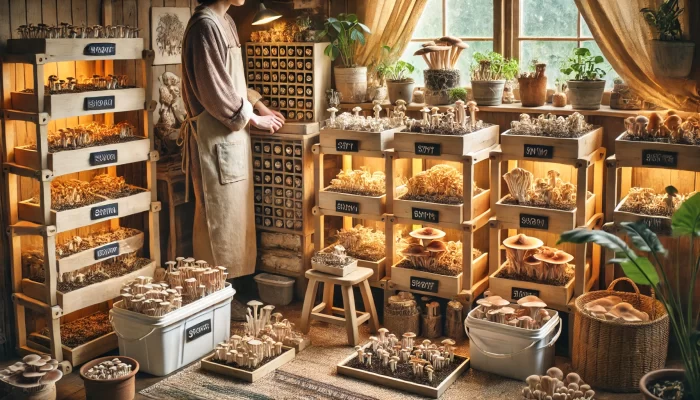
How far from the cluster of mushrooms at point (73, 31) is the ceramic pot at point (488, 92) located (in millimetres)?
2128

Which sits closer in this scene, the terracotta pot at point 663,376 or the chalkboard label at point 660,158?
the terracotta pot at point 663,376

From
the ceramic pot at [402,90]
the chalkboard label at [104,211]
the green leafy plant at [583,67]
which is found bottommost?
the chalkboard label at [104,211]

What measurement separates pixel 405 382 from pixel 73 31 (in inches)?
104

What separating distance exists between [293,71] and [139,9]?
1.07 metres

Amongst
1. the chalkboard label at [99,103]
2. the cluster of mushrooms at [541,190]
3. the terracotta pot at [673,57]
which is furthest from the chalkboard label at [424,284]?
the chalkboard label at [99,103]

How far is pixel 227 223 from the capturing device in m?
5.55

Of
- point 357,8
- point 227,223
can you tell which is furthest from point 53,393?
point 357,8

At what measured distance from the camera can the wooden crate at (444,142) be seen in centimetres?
499

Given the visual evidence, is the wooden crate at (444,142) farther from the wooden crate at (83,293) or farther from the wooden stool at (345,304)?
the wooden crate at (83,293)

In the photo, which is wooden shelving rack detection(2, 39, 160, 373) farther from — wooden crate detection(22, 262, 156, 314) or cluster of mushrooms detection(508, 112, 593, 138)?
cluster of mushrooms detection(508, 112, 593, 138)

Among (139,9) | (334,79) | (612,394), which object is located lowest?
(612,394)

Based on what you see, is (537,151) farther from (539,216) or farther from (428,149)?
(428,149)

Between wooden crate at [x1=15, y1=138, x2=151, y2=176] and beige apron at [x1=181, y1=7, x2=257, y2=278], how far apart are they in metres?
0.33

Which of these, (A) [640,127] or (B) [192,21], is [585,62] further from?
(B) [192,21]
